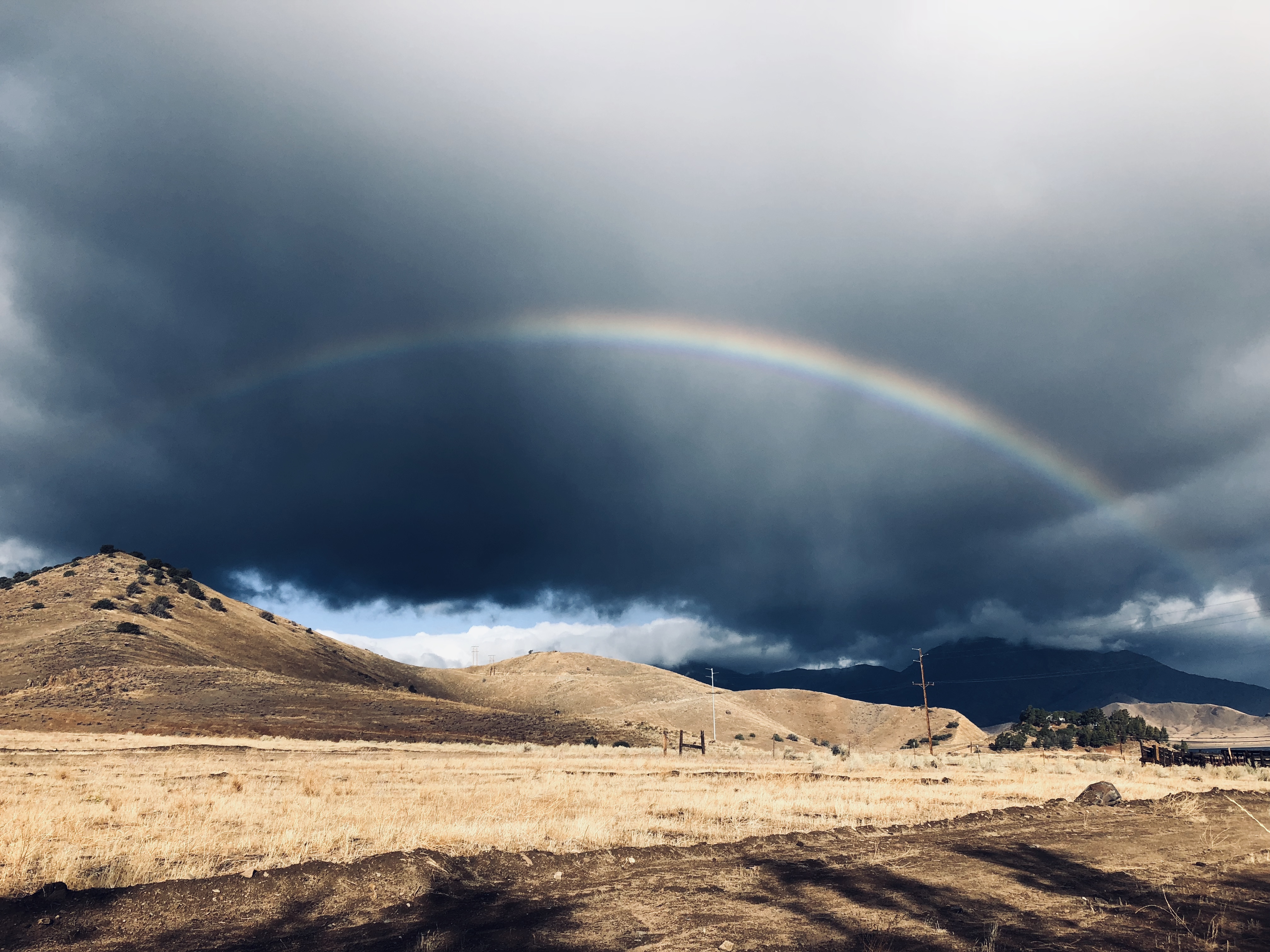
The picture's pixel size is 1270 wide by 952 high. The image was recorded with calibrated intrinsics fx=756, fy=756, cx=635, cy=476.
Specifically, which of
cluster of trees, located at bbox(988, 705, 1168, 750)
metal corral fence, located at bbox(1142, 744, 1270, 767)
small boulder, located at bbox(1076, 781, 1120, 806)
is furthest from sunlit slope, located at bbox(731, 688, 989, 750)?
small boulder, located at bbox(1076, 781, 1120, 806)

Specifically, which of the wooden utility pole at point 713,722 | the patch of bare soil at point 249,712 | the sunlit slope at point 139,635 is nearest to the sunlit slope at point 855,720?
the wooden utility pole at point 713,722

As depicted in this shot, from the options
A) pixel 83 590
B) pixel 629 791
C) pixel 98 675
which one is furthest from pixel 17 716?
pixel 629 791

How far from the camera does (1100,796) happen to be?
25.1 m

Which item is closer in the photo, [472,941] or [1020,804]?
[472,941]

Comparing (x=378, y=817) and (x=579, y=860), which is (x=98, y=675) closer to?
(x=378, y=817)

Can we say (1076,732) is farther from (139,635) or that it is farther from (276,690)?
(139,635)

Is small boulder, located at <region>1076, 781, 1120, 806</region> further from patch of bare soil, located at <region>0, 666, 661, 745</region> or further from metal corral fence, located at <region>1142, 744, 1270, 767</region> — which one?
patch of bare soil, located at <region>0, 666, 661, 745</region>

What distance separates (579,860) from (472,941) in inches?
190

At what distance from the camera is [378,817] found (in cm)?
1731

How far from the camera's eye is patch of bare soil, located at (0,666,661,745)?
5956 centimetres

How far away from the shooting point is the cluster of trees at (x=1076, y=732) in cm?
8925

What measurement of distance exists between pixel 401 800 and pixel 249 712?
54475 mm

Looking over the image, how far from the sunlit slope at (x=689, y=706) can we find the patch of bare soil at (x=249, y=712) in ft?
101

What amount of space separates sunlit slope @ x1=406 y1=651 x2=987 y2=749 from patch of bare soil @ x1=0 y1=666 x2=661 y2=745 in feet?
101
